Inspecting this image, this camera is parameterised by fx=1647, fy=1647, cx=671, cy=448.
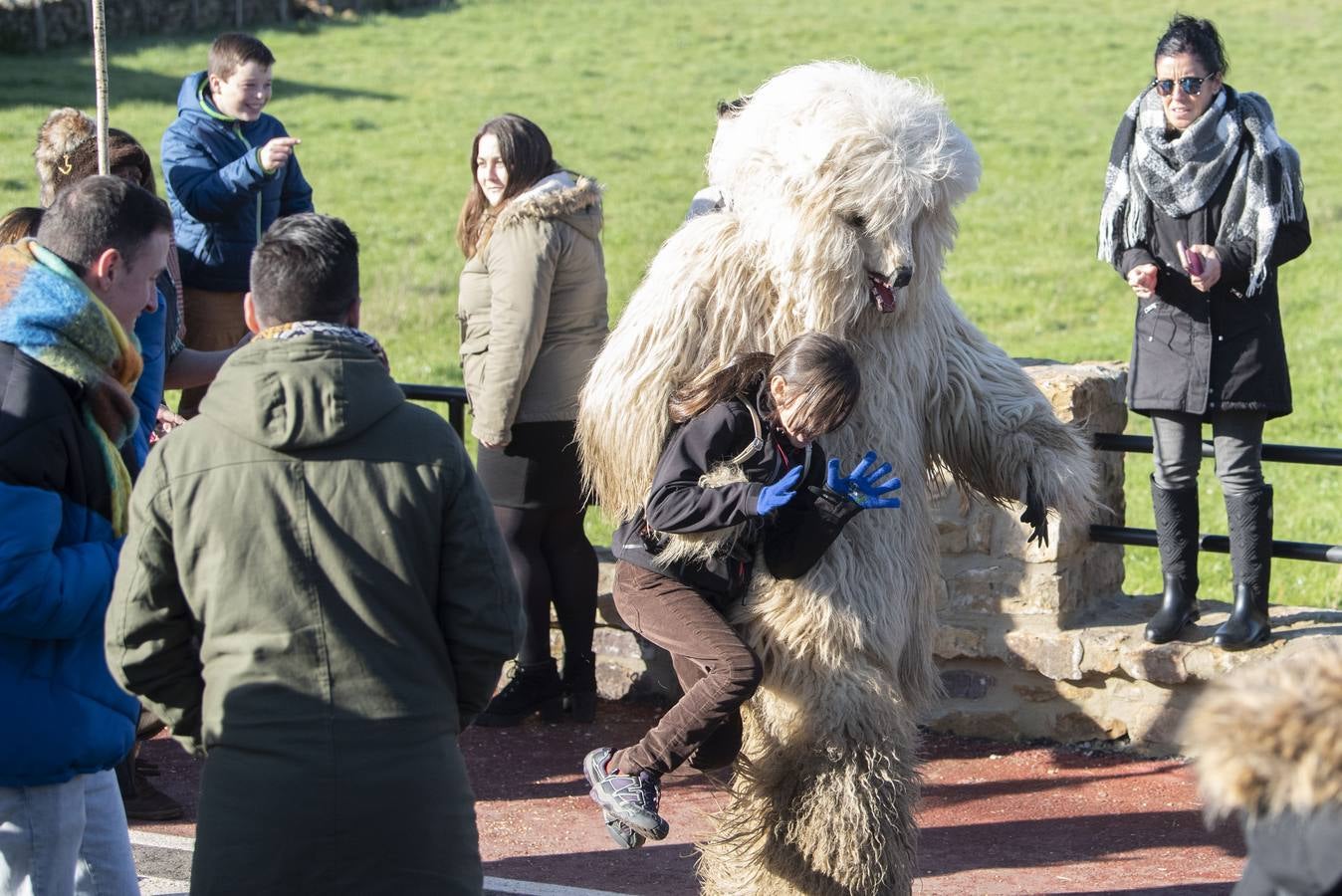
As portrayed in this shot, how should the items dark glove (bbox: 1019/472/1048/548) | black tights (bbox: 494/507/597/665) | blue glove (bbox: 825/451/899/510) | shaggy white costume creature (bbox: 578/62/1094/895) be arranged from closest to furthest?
blue glove (bbox: 825/451/899/510)
shaggy white costume creature (bbox: 578/62/1094/895)
dark glove (bbox: 1019/472/1048/548)
black tights (bbox: 494/507/597/665)

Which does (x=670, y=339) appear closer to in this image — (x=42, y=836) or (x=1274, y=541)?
(x=42, y=836)

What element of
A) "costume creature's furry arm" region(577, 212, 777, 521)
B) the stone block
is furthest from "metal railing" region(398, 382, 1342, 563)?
"costume creature's furry arm" region(577, 212, 777, 521)

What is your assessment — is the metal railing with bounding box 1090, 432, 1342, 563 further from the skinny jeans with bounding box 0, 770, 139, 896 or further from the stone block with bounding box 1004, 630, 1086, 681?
the skinny jeans with bounding box 0, 770, 139, 896

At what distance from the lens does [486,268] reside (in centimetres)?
579

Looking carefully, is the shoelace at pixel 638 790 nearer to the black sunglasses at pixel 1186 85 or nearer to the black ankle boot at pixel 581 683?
the black ankle boot at pixel 581 683

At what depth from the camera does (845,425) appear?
428 centimetres

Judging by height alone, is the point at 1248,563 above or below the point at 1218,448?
below

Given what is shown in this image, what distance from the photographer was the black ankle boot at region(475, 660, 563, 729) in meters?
6.12

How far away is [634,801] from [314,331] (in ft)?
5.63

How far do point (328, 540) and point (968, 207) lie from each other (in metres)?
14.4

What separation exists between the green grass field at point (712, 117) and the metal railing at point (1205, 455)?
223 centimetres

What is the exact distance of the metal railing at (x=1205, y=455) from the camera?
536 cm

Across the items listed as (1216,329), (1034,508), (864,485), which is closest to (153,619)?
Result: (864,485)

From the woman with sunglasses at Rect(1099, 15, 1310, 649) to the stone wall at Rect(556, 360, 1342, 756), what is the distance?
0.29m
